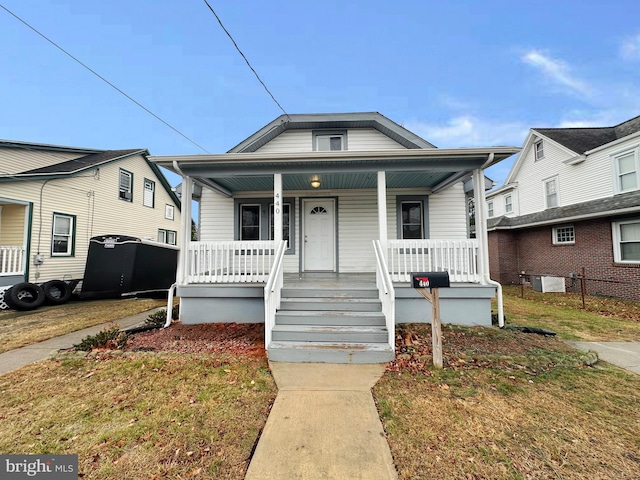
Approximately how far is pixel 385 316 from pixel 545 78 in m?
23.6

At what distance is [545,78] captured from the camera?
61.6 feet

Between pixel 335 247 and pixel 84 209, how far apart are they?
34.3 ft

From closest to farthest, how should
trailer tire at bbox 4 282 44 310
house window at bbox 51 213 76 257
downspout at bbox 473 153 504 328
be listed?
1. downspout at bbox 473 153 504 328
2. trailer tire at bbox 4 282 44 310
3. house window at bbox 51 213 76 257

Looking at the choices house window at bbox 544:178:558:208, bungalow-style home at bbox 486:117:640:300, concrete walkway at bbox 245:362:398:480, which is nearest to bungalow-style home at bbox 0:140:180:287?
concrete walkway at bbox 245:362:398:480

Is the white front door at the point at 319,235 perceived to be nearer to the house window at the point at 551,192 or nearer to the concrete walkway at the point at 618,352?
the concrete walkway at the point at 618,352

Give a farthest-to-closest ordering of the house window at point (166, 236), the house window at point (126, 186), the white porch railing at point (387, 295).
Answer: the house window at point (166, 236) → the house window at point (126, 186) → the white porch railing at point (387, 295)

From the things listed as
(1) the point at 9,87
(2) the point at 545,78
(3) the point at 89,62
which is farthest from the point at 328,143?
(2) the point at 545,78

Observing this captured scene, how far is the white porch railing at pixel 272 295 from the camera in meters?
4.14

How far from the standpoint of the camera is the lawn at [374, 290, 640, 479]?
2037 mm

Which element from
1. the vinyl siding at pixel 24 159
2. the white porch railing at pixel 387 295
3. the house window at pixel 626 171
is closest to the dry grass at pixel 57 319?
the vinyl siding at pixel 24 159

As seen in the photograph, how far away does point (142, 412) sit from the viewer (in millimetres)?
2699

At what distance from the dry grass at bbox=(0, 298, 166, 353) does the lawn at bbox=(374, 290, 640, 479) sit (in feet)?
20.7

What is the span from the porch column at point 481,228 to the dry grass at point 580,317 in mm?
1345

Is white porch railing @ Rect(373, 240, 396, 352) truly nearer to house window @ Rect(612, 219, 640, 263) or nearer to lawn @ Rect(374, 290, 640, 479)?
lawn @ Rect(374, 290, 640, 479)
